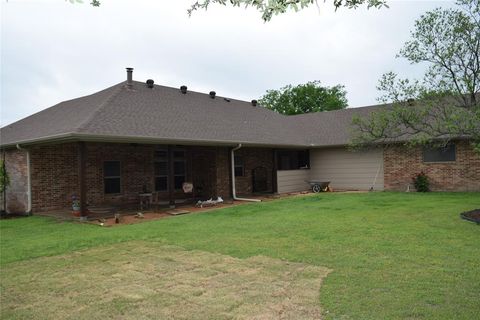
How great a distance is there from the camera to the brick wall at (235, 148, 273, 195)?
17578mm

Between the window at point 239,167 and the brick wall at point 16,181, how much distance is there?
846 centimetres

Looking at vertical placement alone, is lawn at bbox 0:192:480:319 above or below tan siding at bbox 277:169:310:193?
below

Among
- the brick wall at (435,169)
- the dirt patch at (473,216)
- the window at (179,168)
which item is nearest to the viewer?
the dirt patch at (473,216)

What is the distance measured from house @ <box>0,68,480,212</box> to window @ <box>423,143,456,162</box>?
0.04 m

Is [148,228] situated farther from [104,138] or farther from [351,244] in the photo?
[351,244]

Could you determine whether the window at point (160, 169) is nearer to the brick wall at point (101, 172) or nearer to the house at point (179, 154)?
the house at point (179, 154)

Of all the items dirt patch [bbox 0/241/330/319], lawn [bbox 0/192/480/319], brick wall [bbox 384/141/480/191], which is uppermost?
brick wall [bbox 384/141/480/191]

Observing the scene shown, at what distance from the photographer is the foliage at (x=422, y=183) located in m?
16.1

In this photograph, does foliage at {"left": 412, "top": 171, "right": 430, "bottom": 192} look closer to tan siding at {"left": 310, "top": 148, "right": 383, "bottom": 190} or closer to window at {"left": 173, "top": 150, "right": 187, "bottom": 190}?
tan siding at {"left": 310, "top": 148, "right": 383, "bottom": 190}

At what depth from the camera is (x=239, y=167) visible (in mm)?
17578

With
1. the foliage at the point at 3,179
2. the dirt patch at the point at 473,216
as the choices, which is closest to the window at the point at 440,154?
the dirt patch at the point at 473,216

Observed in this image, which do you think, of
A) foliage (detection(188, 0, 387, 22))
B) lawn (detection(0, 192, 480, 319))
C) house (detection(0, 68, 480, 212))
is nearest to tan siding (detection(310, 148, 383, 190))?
house (detection(0, 68, 480, 212))

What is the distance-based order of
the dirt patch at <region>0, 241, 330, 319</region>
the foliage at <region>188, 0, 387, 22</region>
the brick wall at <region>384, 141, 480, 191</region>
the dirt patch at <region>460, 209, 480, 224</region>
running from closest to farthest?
the foliage at <region>188, 0, 387, 22</region>
the dirt patch at <region>0, 241, 330, 319</region>
the dirt patch at <region>460, 209, 480, 224</region>
the brick wall at <region>384, 141, 480, 191</region>

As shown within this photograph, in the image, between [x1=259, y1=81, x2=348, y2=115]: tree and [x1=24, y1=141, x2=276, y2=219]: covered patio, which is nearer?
[x1=24, y1=141, x2=276, y2=219]: covered patio
